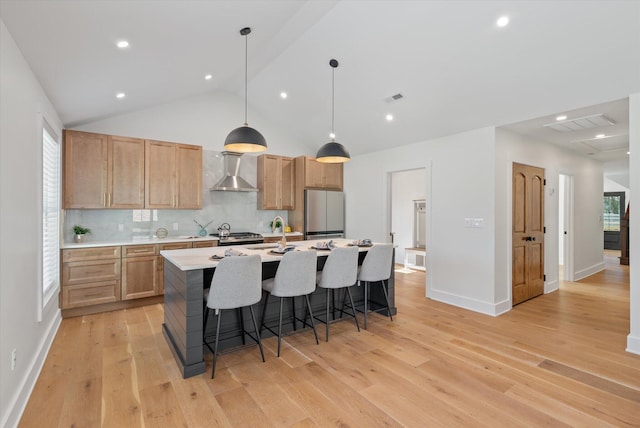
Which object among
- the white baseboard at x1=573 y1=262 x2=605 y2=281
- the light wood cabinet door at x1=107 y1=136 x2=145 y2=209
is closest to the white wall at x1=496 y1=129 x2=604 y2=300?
the white baseboard at x1=573 y1=262 x2=605 y2=281

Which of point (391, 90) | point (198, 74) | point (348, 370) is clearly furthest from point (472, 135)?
point (198, 74)

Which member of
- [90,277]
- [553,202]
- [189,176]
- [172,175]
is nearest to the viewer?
[90,277]

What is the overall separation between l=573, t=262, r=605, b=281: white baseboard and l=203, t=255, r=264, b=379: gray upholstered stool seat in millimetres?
6531

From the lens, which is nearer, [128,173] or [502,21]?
[502,21]

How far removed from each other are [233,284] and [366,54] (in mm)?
3067

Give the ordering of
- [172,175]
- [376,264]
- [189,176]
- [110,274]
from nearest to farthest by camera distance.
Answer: [376,264], [110,274], [172,175], [189,176]

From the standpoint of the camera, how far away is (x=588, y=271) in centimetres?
654

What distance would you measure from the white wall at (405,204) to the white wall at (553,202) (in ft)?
8.89

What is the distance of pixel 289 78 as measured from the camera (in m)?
4.83

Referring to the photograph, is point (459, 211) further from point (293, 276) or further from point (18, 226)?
point (18, 226)

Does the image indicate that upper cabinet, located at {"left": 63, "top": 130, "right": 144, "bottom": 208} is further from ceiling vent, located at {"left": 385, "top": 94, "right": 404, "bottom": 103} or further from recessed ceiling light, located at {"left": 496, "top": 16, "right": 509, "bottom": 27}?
recessed ceiling light, located at {"left": 496, "top": 16, "right": 509, "bottom": 27}

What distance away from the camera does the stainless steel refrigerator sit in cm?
607

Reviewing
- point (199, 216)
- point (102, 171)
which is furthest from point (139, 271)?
point (102, 171)

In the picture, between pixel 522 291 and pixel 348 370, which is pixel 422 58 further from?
pixel 522 291
